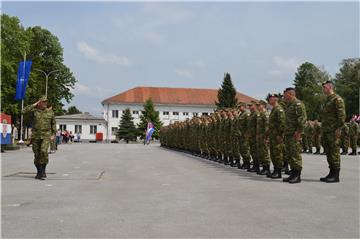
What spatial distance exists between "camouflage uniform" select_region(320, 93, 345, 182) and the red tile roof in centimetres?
9234

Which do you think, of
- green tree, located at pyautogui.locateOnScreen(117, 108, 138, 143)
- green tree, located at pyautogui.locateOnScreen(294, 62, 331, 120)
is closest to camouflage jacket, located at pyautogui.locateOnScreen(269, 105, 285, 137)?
green tree, located at pyautogui.locateOnScreen(294, 62, 331, 120)

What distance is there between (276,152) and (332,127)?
61.3 inches

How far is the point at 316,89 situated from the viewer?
89750 mm

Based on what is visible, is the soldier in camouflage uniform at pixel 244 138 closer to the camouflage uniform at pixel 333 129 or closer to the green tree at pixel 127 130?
the camouflage uniform at pixel 333 129

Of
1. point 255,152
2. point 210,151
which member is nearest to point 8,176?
point 255,152

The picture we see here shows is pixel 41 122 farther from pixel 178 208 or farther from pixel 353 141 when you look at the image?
pixel 353 141

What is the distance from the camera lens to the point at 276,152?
11359mm

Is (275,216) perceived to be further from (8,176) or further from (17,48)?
(17,48)

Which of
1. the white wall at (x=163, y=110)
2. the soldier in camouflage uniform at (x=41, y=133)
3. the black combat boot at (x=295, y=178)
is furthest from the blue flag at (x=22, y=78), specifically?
the white wall at (x=163, y=110)

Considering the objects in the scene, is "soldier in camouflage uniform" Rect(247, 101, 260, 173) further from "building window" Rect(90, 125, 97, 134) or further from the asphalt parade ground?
"building window" Rect(90, 125, 97, 134)

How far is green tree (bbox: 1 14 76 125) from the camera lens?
159 feet

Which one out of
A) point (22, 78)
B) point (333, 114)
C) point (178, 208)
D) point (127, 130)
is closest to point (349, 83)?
point (127, 130)

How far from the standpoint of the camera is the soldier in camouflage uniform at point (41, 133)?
11143 mm

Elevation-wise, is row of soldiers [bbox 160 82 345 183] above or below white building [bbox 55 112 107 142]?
below
